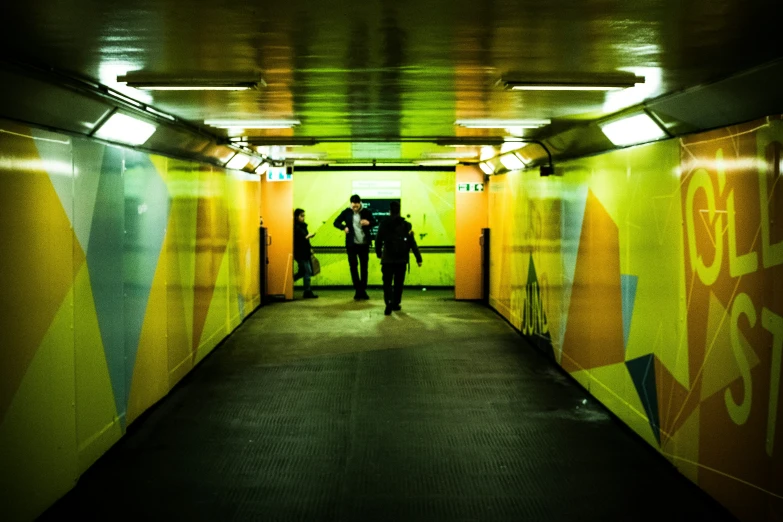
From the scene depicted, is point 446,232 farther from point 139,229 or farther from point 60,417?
point 60,417

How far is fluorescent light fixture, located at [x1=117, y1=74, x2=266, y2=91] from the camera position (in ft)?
17.6

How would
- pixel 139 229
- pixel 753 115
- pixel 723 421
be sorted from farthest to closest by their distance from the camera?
pixel 139 229 < pixel 723 421 < pixel 753 115

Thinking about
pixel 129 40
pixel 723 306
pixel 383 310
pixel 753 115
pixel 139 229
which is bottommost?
pixel 383 310

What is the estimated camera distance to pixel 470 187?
15953 mm

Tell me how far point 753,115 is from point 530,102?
2.14 m

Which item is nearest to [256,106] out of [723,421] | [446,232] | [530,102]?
[530,102]

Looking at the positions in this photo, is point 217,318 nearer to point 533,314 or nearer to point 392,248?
point 392,248

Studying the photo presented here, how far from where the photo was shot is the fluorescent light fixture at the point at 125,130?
20.2 feet

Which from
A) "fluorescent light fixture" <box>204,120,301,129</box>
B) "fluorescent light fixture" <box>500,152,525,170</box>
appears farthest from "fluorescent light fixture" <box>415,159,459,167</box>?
"fluorescent light fixture" <box>204,120,301,129</box>

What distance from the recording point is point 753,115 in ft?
15.9

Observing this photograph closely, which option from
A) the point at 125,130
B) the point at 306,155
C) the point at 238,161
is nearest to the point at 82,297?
the point at 125,130

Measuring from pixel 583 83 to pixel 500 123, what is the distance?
9.22ft

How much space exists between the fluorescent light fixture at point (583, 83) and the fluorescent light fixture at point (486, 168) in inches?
376

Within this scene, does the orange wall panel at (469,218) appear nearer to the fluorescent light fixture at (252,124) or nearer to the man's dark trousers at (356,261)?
the man's dark trousers at (356,261)
